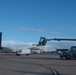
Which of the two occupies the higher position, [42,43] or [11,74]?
[42,43]

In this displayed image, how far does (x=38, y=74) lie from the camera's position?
18.2m

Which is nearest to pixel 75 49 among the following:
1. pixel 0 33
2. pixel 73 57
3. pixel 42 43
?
pixel 73 57

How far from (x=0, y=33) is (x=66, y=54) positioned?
18.3 m

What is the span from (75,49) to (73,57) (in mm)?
1267

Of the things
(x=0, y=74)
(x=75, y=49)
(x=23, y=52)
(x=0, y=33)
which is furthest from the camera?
(x=23, y=52)

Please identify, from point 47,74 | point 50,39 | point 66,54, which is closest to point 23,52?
point 50,39

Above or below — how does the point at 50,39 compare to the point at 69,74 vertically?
above

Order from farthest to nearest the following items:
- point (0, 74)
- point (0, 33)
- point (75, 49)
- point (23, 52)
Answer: point (23, 52), point (0, 33), point (75, 49), point (0, 74)

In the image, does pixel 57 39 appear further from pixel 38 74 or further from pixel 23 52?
pixel 38 74

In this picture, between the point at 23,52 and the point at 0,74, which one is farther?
the point at 23,52

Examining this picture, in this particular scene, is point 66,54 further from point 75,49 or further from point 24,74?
point 24,74

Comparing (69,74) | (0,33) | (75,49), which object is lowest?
(69,74)

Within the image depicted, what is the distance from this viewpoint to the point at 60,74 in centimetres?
1858

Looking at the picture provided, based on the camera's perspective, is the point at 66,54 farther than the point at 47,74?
Yes
